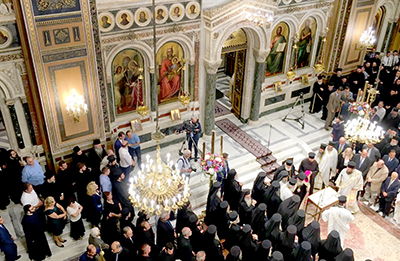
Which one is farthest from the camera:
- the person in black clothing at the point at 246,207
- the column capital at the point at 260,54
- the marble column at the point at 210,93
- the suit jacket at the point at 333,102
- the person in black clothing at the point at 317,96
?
the person in black clothing at the point at 317,96

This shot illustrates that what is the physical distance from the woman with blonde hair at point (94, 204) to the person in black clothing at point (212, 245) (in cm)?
287

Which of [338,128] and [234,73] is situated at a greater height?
[234,73]

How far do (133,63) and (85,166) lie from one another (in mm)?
3301

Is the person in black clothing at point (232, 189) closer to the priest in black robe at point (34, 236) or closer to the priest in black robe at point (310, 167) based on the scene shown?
the priest in black robe at point (310, 167)

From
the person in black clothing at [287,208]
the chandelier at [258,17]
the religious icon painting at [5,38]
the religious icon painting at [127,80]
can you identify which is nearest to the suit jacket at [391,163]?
the person in black clothing at [287,208]

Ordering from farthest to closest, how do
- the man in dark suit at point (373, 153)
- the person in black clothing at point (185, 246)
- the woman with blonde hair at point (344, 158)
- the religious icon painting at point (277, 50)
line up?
the religious icon painting at point (277, 50) < the man in dark suit at point (373, 153) < the woman with blonde hair at point (344, 158) < the person in black clothing at point (185, 246)

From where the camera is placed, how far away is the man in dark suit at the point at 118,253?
7.74m

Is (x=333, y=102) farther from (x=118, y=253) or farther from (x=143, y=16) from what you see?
(x=118, y=253)

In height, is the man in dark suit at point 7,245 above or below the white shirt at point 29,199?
below

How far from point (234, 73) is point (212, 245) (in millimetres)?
7867

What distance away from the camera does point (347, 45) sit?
15.7m

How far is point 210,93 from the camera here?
1282 centimetres

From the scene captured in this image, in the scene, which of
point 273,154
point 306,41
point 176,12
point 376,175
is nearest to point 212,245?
point 376,175

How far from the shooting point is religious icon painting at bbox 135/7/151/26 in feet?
34.9
